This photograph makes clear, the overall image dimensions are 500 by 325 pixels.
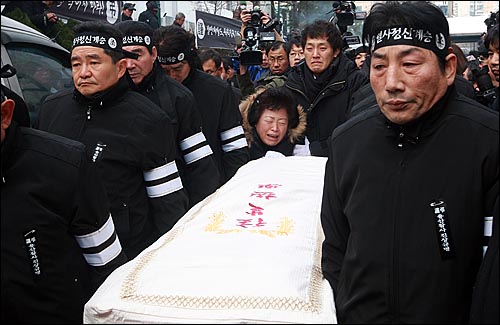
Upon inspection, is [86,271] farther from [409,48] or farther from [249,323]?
[409,48]

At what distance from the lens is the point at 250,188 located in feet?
9.81

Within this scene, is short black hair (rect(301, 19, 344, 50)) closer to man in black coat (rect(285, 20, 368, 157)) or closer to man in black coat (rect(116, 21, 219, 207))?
man in black coat (rect(285, 20, 368, 157))

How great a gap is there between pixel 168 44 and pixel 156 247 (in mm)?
2407

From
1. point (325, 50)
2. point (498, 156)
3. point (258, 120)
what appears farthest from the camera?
point (325, 50)

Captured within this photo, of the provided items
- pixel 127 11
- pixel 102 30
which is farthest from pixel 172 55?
pixel 127 11

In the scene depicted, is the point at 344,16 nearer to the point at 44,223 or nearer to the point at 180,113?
the point at 180,113

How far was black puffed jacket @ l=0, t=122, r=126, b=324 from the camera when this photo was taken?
228 cm

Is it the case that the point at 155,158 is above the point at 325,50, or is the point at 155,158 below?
Result: below

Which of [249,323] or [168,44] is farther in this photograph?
[168,44]

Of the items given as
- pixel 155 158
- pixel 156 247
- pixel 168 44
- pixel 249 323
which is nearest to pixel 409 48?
pixel 249 323

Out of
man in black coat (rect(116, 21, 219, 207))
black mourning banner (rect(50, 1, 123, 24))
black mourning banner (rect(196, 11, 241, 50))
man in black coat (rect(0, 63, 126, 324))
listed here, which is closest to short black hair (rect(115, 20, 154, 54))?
man in black coat (rect(116, 21, 219, 207))

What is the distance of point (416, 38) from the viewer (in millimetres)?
2125

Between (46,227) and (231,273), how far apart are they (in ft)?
2.19

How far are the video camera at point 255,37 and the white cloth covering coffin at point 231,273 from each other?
3.94 m
